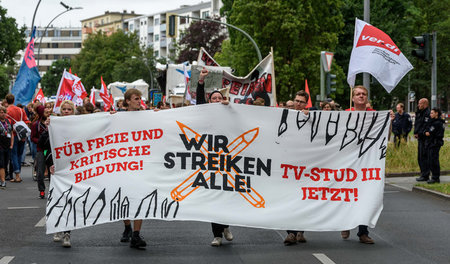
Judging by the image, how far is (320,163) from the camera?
9078 mm

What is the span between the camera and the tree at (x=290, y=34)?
→ 44.6 metres

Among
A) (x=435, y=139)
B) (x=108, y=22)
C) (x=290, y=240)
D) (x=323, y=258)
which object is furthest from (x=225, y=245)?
(x=108, y=22)

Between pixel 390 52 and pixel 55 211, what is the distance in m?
5.14

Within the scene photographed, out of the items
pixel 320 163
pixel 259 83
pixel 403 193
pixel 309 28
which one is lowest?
pixel 403 193

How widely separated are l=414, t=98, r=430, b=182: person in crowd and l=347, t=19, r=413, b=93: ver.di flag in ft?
18.1

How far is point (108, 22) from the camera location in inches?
6560

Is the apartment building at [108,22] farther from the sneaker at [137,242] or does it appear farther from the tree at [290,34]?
the sneaker at [137,242]

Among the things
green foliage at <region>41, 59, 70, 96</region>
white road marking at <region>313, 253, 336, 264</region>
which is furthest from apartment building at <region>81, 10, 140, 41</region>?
white road marking at <region>313, 253, 336, 264</region>

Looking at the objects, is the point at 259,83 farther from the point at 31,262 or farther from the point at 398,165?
the point at 31,262

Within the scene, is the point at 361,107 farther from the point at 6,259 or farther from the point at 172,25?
the point at 172,25

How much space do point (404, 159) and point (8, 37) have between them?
4936 centimetres

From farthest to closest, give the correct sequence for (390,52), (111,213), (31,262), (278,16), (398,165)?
(278,16) → (398,165) → (390,52) → (111,213) → (31,262)

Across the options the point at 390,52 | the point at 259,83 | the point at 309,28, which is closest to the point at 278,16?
the point at 309,28

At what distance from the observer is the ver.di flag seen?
11.0m
